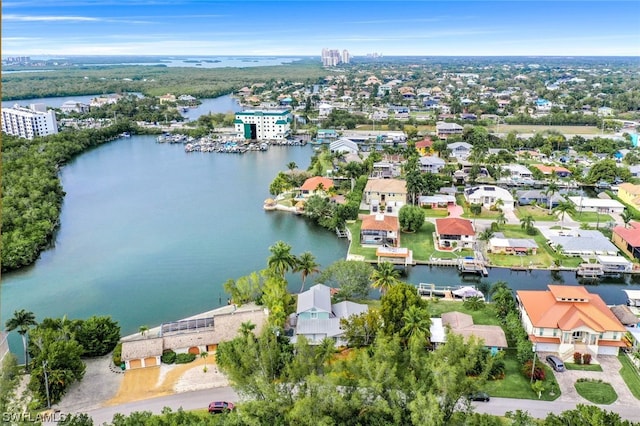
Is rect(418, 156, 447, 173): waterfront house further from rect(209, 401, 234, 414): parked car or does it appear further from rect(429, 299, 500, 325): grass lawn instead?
rect(209, 401, 234, 414): parked car

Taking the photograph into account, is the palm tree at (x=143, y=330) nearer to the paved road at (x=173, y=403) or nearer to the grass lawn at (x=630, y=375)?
the paved road at (x=173, y=403)

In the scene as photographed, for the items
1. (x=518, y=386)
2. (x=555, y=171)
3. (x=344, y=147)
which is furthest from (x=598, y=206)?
(x=344, y=147)

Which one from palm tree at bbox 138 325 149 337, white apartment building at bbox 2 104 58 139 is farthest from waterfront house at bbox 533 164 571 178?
white apartment building at bbox 2 104 58 139

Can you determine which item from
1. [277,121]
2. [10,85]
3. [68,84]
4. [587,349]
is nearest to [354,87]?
[277,121]

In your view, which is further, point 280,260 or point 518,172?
point 518,172

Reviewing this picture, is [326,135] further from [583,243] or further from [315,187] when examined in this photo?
[583,243]

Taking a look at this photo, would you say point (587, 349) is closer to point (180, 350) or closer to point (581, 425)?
point (581, 425)

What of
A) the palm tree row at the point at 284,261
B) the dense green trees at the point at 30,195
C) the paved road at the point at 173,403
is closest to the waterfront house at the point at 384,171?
the palm tree row at the point at 284,261
